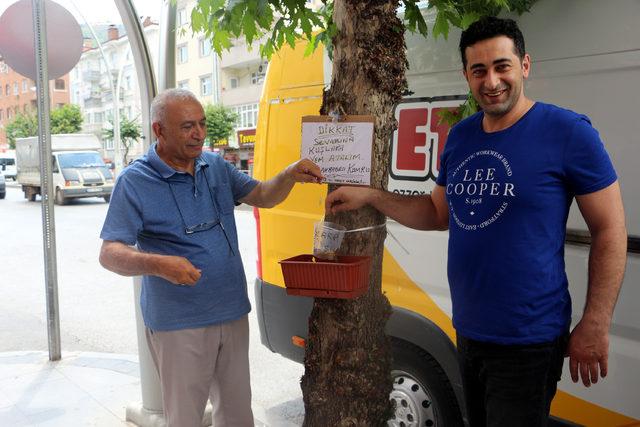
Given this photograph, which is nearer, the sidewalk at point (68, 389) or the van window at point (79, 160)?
the sidewalk at point (68, 389)

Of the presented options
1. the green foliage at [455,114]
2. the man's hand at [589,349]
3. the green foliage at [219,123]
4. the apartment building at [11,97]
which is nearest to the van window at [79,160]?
the green foliage at [219,123]

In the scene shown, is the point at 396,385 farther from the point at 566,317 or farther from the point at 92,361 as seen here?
the point at 92,361

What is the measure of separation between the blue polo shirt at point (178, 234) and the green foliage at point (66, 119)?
48174 mm

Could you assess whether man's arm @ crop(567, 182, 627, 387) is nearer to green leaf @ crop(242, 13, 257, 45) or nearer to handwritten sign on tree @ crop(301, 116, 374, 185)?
handwritten sign on tree @ crop(301, 116, 374, 185)

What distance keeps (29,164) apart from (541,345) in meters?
27.3

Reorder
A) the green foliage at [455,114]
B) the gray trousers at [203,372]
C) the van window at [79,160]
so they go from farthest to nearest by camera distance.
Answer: the van window at [79,160] < the green foliage at [455,114] < the gray trousers at [203,372]

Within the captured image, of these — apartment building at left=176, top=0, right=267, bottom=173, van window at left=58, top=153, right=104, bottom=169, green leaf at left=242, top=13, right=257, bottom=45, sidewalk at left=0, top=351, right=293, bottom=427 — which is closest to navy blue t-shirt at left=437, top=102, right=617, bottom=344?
green leaf at left=242, top=13, right=257, bottom=45

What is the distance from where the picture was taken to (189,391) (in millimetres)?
2420

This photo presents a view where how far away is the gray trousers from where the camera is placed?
238 cm

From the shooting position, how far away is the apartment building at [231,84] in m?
35.5

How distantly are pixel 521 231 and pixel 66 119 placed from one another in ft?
164

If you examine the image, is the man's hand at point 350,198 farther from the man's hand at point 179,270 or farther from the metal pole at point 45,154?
the metal pole at point 45,154

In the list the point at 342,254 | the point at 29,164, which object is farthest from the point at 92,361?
the point at 29,164

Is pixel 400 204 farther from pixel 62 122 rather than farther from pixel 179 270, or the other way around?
pixel 62 122
